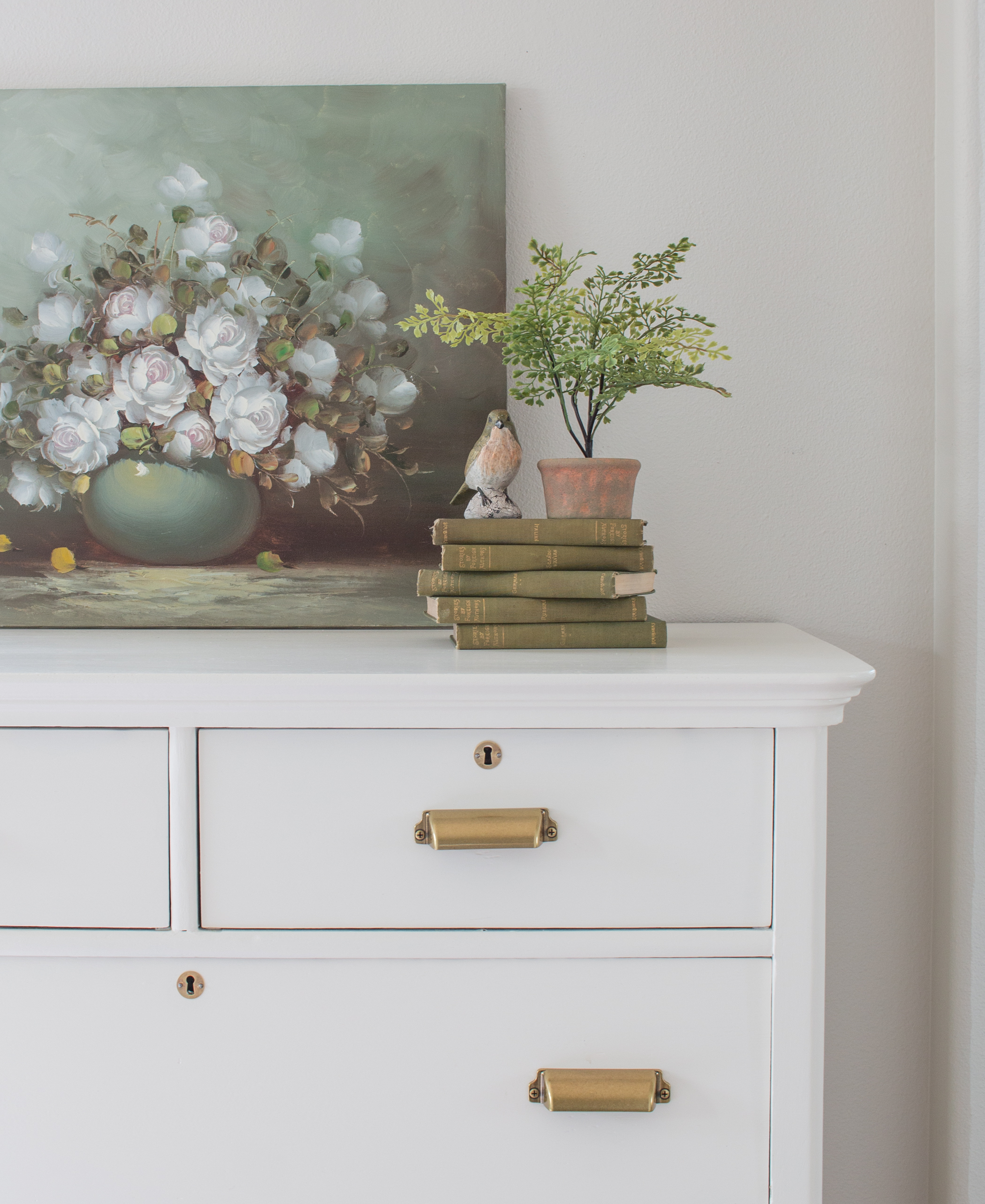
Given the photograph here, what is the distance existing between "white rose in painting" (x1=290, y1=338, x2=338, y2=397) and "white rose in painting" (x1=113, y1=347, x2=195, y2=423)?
0.16 metres

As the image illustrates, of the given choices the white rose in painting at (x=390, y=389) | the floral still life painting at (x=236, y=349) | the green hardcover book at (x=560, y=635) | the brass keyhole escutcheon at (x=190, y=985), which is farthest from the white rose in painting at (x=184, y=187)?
the brass keyhole escutcheon at (x=190, y=985)

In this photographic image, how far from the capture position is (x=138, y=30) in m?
1.25

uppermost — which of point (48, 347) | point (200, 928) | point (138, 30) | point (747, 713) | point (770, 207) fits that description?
point (138, 30)

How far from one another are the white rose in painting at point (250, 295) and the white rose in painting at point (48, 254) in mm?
235

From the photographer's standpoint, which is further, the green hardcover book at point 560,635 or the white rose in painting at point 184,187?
the white rose in painting at point 184,187

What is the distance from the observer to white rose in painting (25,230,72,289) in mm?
1240

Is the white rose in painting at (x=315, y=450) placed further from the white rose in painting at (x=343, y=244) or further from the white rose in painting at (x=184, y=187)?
the white rose in painting at (x=184, y=187)

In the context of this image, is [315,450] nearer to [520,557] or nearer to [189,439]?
[189,439]

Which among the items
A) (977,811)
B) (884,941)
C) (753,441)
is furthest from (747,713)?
(884,941)

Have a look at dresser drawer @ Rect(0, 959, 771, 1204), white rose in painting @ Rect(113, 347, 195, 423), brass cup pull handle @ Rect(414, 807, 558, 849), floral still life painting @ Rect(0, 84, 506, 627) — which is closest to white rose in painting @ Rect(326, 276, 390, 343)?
floral still life painting @ Rect(0, 84, 506, 627)

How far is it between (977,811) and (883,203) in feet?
2.81

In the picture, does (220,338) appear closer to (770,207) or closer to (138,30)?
(138,30)

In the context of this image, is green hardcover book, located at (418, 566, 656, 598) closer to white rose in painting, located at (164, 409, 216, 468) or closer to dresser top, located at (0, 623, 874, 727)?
dresser top, located at (0, 623, 874, 727)

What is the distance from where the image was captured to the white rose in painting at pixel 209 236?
1.23m
